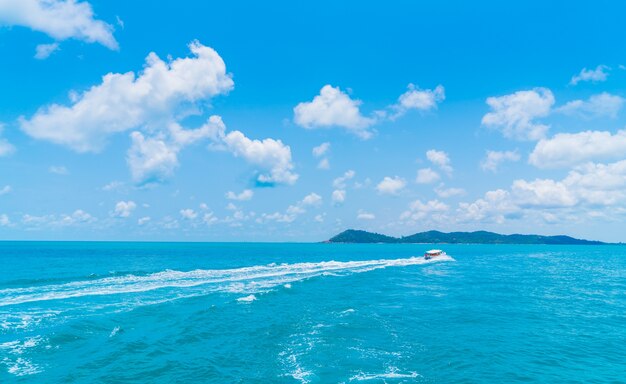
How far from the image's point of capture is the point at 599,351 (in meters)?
36.8

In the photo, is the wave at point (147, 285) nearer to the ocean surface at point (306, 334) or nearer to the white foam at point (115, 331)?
the ocean surface at point (306, 334)

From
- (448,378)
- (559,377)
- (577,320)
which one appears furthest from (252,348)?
(577,320)

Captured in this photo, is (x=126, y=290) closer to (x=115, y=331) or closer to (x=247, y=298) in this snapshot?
(x=247, y=298)

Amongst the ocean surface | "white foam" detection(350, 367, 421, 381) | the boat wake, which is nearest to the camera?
"white foam" detection(350, 367, 421, 381)

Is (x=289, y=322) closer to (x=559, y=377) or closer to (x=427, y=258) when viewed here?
(x=559, y=377)

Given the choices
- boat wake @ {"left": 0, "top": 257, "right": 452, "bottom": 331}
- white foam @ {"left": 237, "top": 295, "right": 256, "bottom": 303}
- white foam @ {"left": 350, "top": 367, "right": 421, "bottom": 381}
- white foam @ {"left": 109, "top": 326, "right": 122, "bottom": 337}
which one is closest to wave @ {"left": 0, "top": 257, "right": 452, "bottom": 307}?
boat wake @ {"left": 0, "top": 257, "right": 452, "bottom": 331}

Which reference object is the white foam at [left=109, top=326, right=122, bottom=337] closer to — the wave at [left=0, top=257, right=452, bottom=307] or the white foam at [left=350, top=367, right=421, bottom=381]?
the wave at [left=0, top=257, right=452, bottom=307]

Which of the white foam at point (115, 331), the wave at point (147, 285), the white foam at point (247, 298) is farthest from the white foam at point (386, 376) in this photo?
the wave at point (147, 285)

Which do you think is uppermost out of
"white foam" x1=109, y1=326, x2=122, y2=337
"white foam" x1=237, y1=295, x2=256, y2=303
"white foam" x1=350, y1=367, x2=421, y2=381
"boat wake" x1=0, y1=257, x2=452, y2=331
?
"boat wake" x1=0, y1=257, x2=452, y2=331

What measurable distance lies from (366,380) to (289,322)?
59.4ft

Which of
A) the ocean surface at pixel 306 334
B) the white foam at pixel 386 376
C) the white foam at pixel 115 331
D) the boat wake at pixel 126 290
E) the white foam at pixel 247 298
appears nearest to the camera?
the white foam at pixel 386 376

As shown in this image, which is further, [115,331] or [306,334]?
[115,331]

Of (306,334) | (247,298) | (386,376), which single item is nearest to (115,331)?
(306,334)

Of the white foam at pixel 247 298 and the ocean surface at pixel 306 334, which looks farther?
the white foam at pixel 247 298
